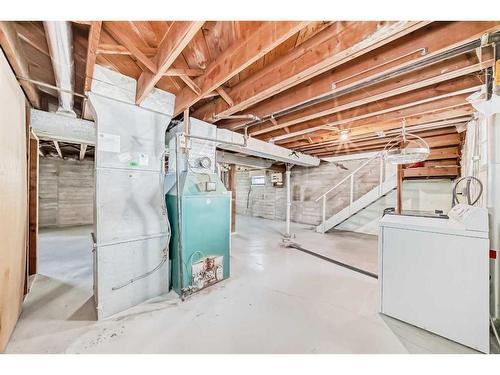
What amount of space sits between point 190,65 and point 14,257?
219 cm

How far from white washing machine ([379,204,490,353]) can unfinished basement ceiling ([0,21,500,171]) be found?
1.12 m

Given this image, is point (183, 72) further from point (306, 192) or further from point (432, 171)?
Result: point (306, 192)

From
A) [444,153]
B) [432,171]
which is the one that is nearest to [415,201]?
[432,171]

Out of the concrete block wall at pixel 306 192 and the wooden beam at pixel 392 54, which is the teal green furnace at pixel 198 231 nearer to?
the wooden beam at pixel 392 54

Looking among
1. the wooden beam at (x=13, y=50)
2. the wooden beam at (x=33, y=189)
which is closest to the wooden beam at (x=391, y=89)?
the wooden beam at (x=13, y=50)

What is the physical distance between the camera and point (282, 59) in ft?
5.54

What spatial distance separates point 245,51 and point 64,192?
7.75 metres

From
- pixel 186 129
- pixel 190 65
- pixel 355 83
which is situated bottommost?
pixel 186 129

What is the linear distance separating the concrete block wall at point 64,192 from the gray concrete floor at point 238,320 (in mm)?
4233

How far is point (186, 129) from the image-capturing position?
2.41 metres

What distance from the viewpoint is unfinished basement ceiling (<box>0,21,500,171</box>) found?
126cm

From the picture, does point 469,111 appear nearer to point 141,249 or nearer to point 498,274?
point 498,274
